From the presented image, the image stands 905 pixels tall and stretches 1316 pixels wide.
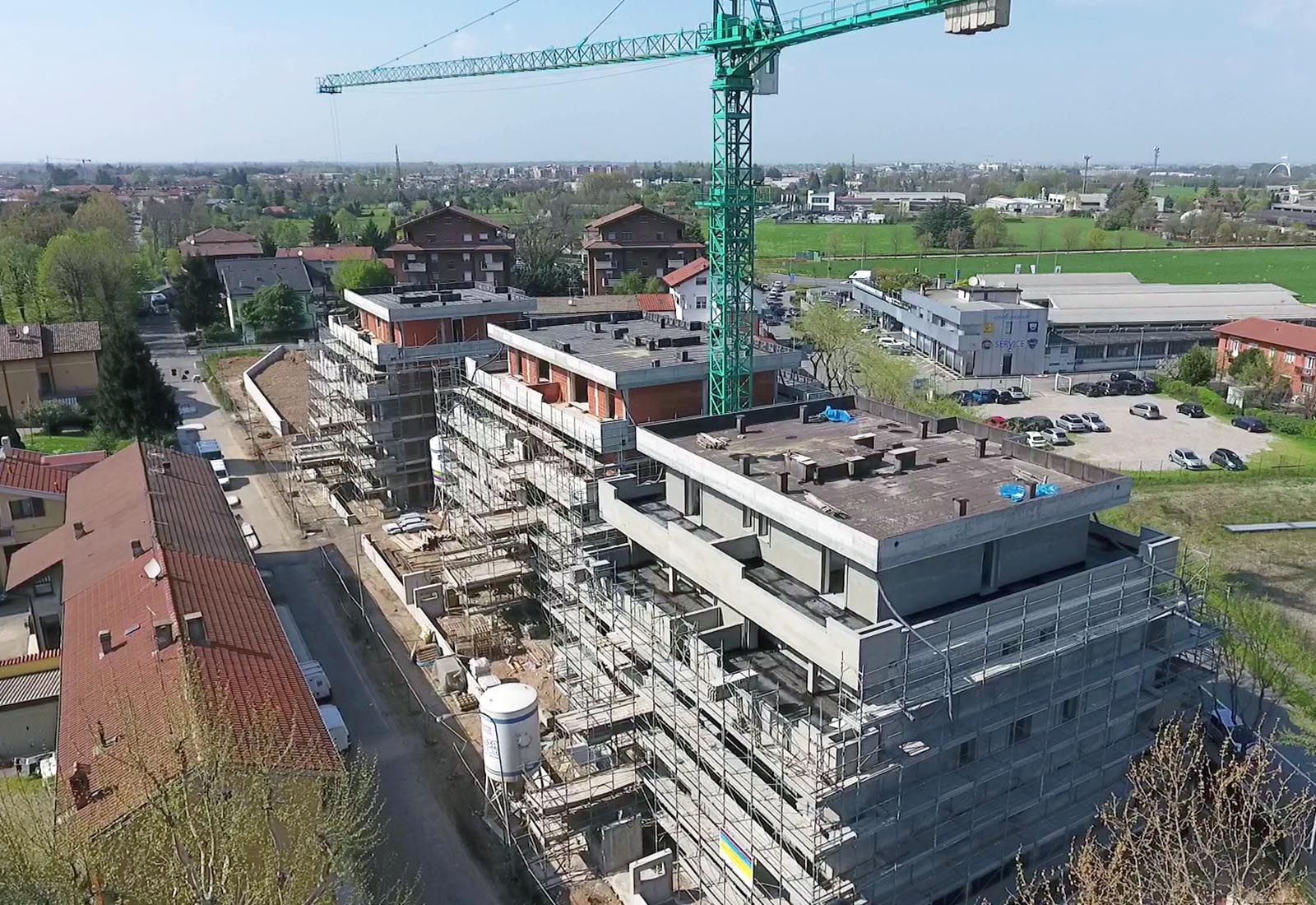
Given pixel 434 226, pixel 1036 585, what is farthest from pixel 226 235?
pixel 1036 585

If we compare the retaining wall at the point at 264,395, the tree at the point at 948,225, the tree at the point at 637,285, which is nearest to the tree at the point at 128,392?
the retaining wall at the point at 264,395

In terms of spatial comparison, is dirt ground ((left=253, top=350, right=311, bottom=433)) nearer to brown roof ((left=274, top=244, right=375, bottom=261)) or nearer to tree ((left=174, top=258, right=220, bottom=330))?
tree ((left=174, top=258, right=220, bottom=330))

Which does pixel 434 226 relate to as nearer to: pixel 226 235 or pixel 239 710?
pixel 226 235

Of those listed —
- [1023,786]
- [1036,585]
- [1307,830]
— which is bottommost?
[1307,830]

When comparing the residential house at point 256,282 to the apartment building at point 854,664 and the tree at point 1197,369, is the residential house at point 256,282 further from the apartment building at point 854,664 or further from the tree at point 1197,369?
the tree at point 1197,369

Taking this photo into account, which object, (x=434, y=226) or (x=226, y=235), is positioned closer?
(x=434, y=226)

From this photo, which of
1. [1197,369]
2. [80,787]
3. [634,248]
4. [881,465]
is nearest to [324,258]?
[634,248]

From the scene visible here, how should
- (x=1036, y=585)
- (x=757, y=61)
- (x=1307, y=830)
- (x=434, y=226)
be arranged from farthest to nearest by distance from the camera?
(x=434, y=226) < (x=757, y=61) < (x=1307, y=830) < (x=1036, y=585)

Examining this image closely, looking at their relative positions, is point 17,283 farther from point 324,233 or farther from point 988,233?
point 988,233

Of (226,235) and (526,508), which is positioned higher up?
(226,235)
